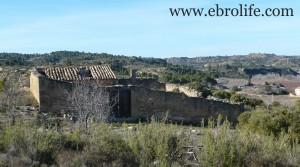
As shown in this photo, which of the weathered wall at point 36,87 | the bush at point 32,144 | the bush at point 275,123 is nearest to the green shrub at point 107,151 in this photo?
the bush at point 32,144

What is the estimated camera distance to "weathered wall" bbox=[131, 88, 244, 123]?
2061cm

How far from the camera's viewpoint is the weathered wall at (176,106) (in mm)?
20609

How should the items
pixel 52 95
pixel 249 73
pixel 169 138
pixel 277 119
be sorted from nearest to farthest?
pixel 169 138
pixel 277 119
pixel 52 95
pixel 249 73

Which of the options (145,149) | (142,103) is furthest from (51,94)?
(145,149)

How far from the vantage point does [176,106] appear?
826 inches

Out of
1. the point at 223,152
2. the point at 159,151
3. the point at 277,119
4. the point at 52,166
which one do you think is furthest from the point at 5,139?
the point at 277,119

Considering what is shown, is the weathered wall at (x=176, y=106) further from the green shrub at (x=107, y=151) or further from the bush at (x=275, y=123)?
the green shrub at (x=107, y=151)

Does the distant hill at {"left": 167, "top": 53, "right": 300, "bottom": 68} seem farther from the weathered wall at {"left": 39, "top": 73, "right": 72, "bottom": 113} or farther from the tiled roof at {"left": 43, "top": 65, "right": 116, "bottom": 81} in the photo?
the weathered wall at {"left": 39, "top": 73, "right": 72, "bottom": 113}

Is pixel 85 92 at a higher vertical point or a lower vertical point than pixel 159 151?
higher

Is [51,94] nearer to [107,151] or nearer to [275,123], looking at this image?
[107,151]

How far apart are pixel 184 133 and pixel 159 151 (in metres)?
1.17

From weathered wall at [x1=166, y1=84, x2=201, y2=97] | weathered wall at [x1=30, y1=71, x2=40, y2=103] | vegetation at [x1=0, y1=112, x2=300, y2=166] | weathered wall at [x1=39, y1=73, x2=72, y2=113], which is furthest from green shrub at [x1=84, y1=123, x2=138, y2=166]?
weathered wall at [x1=166, y1=84, x2=201, y2=97]

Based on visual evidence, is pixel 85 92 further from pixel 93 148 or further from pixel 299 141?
pixel 299 141

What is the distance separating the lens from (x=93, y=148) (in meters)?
10.3
